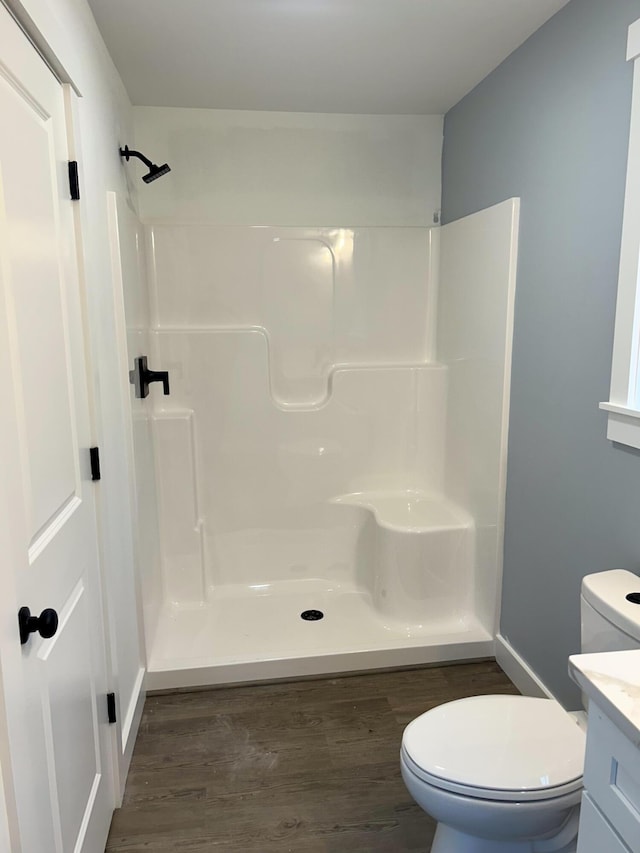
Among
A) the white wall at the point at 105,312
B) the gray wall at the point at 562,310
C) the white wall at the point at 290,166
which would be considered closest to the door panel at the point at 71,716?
the white wall at the point at 105,312

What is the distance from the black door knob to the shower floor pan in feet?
4.68

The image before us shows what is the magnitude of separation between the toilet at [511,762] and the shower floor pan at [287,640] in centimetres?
98

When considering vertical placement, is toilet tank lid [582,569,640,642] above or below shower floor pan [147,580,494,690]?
above

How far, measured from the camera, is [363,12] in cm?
189

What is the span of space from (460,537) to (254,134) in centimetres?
212

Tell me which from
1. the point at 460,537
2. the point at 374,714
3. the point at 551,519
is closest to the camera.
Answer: the point at 551,519

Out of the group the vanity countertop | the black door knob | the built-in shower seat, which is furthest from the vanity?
the built-in shower seat

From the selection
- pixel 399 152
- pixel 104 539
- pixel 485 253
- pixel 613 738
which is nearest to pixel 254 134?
pixel 399 152

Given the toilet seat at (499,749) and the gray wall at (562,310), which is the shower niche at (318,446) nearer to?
the gray wall at (562,310)

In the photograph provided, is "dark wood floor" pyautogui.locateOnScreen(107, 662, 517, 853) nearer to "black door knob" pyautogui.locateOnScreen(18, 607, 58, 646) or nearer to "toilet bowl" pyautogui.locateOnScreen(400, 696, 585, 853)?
"toilet bowl" pyautogui.locateOnScreen(400, 696, 585, 853)

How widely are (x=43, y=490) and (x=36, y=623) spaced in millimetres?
272

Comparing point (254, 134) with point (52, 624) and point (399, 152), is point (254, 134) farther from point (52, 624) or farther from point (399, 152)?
point (52, 624)

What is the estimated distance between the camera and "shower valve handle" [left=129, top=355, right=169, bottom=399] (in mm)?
2320

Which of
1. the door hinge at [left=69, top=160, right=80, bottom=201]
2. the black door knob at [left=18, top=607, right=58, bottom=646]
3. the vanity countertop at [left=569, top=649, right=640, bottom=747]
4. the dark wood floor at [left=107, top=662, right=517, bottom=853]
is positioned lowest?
the dark wood floor at [left=107, top=662, right=517, bottom=853]
